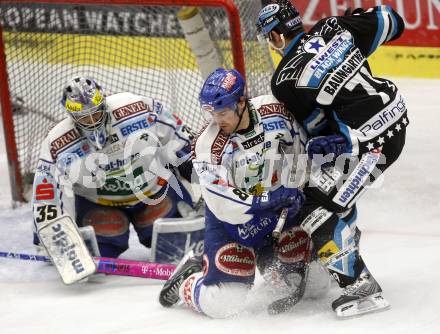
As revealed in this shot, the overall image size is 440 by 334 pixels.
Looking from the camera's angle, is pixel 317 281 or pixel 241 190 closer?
pixel 241 190

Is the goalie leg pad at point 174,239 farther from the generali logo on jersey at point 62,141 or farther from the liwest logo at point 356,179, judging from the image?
the liwest logo at point 356,179

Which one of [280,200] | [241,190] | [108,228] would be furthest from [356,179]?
[108,228]

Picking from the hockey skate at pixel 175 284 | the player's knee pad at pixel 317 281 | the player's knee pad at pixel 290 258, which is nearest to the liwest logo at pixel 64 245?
the hockey skate at pixel 175 284

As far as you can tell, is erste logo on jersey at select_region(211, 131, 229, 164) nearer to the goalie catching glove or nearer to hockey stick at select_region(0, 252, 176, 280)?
the goalie catching glove

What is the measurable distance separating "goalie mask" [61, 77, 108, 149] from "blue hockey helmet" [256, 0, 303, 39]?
42.5 inches

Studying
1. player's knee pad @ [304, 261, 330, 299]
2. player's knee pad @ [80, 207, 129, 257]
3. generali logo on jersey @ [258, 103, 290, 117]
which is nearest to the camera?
generali logo on jersey @ [258, 103, 290, 117]

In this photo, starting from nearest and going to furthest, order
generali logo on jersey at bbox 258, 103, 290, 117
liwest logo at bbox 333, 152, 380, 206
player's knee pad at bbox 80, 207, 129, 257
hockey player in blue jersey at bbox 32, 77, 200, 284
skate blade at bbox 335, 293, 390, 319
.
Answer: skate blade at bbox 335, 293, 390, 319 < liwest logo at bbox 333, 152, 380, 206 < generali logo on jersey at bbox 258, 103, 290, 117 < hockey player in blue jersey at bbox 32, 77, 200, 284 < player's knee pad at bbox 80, 207, 129, 257

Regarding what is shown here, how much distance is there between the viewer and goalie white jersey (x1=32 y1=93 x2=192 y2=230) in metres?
4.75

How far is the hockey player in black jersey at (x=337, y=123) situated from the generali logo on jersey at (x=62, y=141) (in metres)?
1.32

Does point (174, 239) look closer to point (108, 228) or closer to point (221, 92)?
point (108, 228)

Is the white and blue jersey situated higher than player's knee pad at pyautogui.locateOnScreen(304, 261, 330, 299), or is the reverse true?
the white and blue jersey

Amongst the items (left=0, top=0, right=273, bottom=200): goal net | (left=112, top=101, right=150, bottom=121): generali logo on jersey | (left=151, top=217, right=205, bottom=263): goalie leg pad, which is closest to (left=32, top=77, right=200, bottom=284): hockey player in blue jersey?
(left=112, top=101, right=150, bottom=121): generali logo on jersey

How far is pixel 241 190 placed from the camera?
11.8 feet

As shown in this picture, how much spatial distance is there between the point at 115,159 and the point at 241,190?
4.37 ft
